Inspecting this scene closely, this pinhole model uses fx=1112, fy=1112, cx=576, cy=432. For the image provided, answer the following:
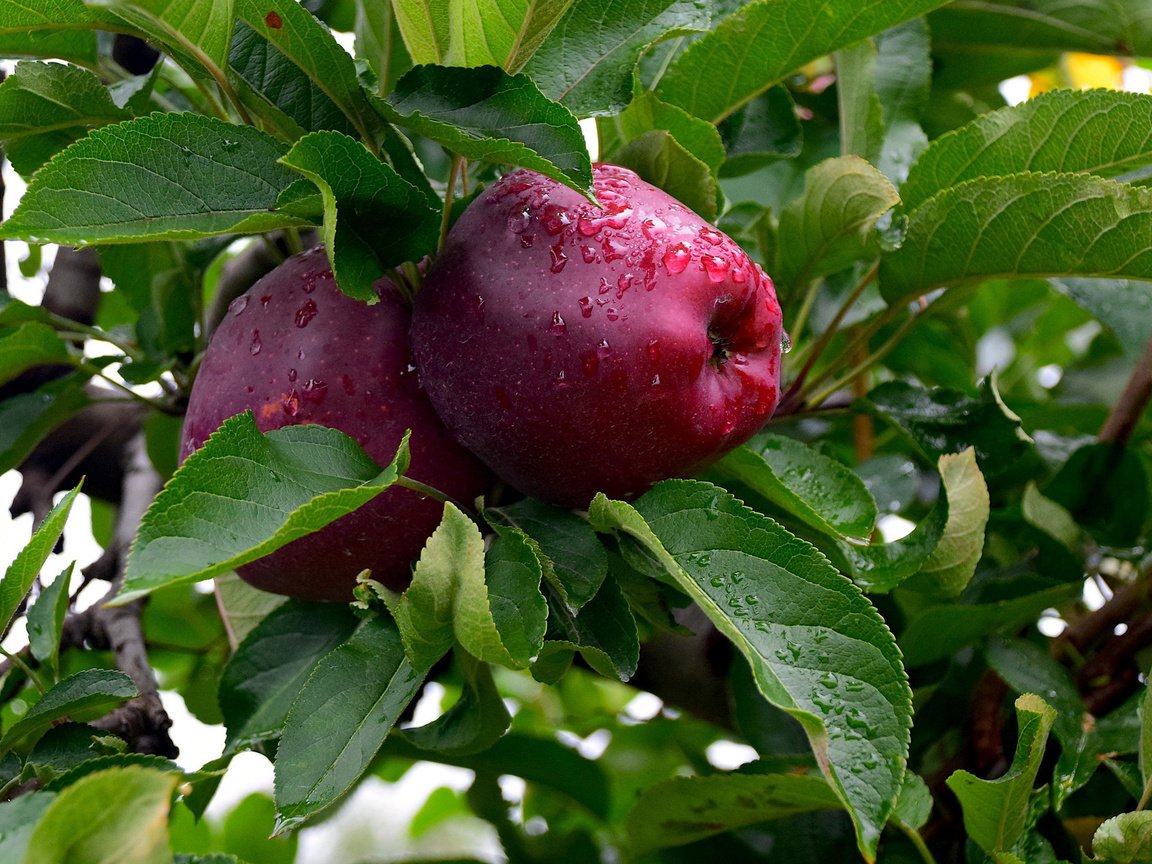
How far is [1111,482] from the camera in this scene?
84cm

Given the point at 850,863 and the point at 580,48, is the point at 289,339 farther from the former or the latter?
the point at 850,863

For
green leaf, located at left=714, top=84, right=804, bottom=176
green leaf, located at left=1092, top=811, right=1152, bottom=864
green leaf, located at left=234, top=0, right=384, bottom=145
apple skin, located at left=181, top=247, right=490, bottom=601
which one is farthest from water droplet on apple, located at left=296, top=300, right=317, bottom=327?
green leaf, located at left=1092, top=811, right=1152, bottom=864

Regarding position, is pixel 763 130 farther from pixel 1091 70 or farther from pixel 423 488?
pixel 1091 70

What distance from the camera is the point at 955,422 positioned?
28.8 inches

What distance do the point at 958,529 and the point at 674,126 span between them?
0.29m

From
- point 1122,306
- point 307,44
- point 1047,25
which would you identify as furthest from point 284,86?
point 1047,25

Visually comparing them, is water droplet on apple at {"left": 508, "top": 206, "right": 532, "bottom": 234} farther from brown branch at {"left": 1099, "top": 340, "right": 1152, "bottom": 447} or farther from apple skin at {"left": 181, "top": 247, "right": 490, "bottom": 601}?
brown branch at {"left": 1099, "top": 340, "right": 1152, "bottom": 447}

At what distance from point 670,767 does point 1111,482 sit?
679 millimetres

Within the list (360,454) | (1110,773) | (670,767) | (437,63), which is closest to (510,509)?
(360,454)

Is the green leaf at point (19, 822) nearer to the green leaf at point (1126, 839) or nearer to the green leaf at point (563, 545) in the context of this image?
the green leaf at point (563, 545)

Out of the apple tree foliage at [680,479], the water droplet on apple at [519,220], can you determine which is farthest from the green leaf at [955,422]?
the water droplet on apple at [519,220]

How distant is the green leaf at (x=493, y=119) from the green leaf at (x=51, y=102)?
0.63 ft

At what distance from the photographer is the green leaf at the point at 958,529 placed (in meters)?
0.62

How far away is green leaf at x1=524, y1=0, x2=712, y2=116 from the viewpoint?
58 centimetres
